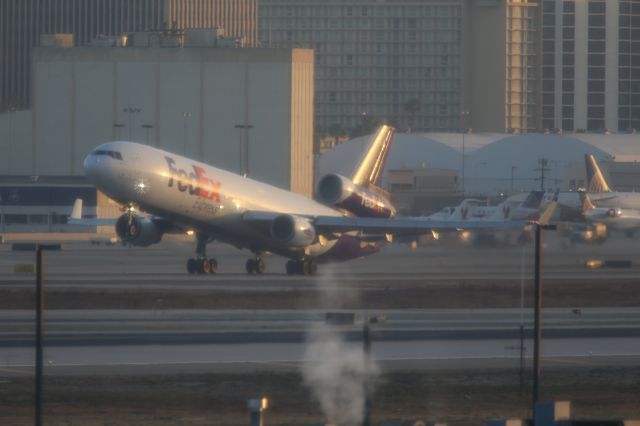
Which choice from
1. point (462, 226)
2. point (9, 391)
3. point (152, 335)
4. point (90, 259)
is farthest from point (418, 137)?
point (9, 391)

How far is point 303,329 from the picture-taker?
33844mm

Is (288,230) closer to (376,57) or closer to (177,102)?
(177,102)

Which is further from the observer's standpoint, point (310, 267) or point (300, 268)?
point (310, 267)

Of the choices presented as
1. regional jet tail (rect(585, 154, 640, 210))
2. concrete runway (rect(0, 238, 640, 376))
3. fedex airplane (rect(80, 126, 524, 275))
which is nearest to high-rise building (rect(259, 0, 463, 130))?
regional jet tail (rect(585, 154, 640, 210))

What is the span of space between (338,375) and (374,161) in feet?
113

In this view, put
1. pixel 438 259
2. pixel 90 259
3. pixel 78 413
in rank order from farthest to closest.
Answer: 1. pixel 90 259
2. pixel 438 259
3. pixel 78 413

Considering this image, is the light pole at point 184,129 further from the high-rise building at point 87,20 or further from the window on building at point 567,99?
the window on building at point 567,99

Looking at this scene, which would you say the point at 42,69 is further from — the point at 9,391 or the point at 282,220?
the point at 9,391

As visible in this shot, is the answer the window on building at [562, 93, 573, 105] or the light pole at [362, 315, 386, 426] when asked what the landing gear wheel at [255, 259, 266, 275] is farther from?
the window on building at [562, 93, 573, 105]

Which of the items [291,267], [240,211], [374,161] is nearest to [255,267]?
[291,267]

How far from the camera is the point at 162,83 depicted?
348 feet

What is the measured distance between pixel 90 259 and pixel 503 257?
24.8 meters

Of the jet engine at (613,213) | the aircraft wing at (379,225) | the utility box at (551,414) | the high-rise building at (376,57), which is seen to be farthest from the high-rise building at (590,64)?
the utility box at (551,414)

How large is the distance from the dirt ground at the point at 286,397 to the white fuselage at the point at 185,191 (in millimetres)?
21486
